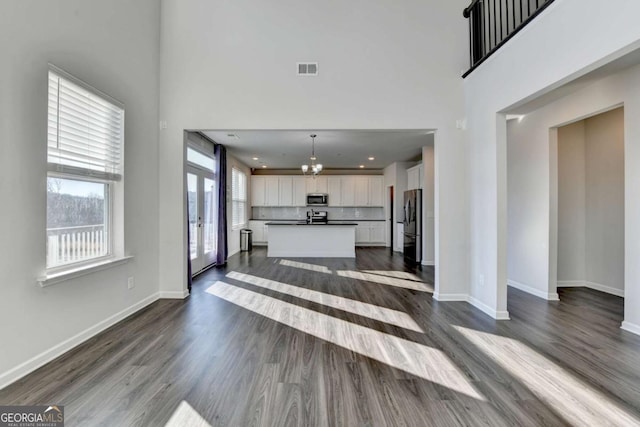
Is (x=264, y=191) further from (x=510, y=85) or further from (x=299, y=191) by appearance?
(x=510, y=85)

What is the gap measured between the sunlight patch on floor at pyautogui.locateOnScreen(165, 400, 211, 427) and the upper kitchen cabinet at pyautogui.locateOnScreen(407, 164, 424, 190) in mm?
6774

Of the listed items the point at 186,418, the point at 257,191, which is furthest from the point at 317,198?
the point at 186,418

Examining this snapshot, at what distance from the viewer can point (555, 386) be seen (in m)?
2.10

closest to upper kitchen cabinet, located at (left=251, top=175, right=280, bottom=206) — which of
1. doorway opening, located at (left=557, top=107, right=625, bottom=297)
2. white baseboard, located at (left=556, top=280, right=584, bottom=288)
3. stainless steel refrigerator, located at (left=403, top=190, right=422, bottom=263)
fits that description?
stainless steel refrigerator, located at (left=403, top=190, right=422, bottom=263)

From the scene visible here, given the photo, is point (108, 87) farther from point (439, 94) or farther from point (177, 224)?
point (439, 94)

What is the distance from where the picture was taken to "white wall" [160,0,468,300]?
414cm

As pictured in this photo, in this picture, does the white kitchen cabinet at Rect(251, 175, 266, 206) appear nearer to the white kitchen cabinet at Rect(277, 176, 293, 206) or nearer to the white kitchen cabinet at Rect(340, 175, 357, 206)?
the white kitchen cabinet at Rect(277, 176, 293, 206)

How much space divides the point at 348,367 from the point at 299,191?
328 inches

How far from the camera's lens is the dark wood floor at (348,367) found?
5.98 feet

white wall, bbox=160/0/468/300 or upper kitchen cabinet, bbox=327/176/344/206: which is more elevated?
white wall, bbox=160/0/468/300

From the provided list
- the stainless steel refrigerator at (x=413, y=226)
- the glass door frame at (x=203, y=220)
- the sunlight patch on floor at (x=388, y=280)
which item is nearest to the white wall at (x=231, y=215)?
the glass door frame at (x=203, y=220)

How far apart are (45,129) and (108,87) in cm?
103

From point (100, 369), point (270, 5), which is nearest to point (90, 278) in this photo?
point (100, 369)

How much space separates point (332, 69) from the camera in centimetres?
416
